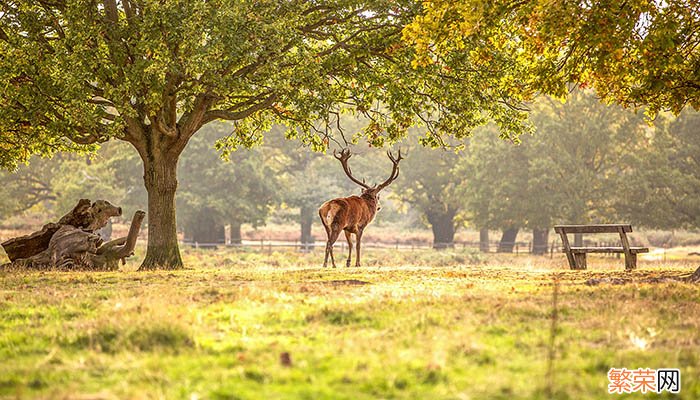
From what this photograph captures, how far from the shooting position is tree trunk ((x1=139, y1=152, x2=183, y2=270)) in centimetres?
1736

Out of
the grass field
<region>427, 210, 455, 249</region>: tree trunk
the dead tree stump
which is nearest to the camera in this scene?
the grass field

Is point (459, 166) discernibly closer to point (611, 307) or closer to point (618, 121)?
point (618, 121)

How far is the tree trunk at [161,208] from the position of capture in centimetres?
1736

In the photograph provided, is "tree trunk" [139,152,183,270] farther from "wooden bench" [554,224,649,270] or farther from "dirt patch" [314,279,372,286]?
"wooden bench" [554,224,649,270]

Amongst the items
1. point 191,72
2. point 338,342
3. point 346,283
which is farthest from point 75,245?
point 338,342

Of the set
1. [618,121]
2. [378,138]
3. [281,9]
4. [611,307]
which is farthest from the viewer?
[618,121]

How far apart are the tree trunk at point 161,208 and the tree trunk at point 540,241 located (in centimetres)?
3184

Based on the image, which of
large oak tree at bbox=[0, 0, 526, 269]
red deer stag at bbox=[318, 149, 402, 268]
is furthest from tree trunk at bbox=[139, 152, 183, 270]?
red deer stag at bbox=[318, 149, 402, 268]

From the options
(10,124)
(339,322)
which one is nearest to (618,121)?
(10,124)

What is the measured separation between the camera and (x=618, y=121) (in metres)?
40.2

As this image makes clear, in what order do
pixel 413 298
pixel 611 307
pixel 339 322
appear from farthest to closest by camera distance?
pixel 413 298
pixel 611 307
pixel 339 322

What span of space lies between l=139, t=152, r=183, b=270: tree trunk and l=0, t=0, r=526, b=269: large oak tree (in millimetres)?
26

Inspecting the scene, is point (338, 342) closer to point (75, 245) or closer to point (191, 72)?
point (191, 72)

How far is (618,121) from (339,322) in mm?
37292
